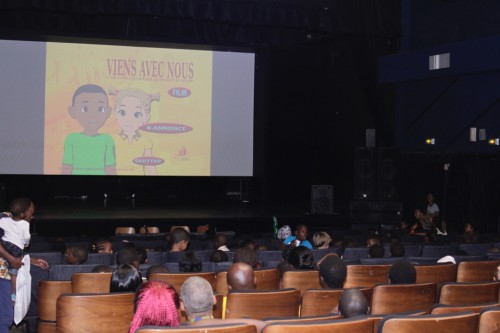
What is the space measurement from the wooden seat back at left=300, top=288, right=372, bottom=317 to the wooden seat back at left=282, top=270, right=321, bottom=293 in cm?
89

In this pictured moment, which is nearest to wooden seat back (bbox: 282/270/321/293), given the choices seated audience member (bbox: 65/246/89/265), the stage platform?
seated audience member (bbox: 65/246/89/265)

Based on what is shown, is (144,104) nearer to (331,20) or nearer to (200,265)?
(331,20)

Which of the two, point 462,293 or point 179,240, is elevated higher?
point 179,240

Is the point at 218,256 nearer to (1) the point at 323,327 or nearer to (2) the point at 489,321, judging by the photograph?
(2) the point at 489,321

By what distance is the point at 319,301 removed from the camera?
180 inches

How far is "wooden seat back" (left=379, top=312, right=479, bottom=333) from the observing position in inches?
127

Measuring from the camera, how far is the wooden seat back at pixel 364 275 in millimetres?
5953

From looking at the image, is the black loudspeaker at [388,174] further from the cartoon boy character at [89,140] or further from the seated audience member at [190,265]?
the seated audience member at [190,265]

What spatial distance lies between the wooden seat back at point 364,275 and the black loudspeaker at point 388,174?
9488 mm

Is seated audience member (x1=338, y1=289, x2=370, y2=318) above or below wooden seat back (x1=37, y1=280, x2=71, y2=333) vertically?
above

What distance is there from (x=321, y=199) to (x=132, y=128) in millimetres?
4289

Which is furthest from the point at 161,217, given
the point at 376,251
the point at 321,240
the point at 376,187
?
the point at 376,251

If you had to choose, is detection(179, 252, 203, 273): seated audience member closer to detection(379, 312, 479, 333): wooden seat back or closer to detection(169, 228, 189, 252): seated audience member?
detection(169, 228, 189, 252): seated audience member

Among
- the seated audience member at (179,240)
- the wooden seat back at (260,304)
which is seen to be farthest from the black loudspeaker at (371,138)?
the wooden seat back at (260,304)
